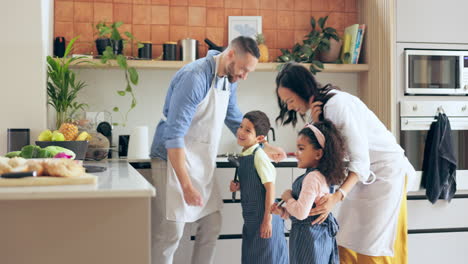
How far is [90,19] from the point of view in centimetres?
386

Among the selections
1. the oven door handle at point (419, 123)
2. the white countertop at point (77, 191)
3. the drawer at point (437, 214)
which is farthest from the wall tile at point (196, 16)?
the white countertop at point (77, 191)

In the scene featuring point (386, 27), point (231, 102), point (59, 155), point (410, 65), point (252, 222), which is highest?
point (386, 27)

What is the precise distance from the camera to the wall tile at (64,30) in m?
3.81

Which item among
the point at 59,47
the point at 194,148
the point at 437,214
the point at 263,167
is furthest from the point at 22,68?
the point at 437,214

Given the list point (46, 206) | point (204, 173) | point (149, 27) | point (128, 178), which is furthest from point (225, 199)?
point (46, 206)

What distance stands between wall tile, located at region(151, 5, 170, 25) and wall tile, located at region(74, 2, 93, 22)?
43 centimetres

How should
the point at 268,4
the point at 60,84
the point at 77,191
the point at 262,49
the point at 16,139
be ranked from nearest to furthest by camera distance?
the point at 77,191 < the point at 16,139 < the point at 60,84 < the point at 262,49 < the point at 268,4

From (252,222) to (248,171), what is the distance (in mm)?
256

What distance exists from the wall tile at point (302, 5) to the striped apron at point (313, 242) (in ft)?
7.57

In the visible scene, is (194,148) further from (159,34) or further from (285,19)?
(285,19)

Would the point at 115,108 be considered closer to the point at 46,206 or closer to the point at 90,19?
the point at 90,19

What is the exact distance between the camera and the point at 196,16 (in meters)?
4.00

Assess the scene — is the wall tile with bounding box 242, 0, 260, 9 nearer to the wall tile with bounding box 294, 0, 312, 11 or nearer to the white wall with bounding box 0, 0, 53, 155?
the wall tile with bounding box 294, 0, 312, 11

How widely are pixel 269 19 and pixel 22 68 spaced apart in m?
1.85
